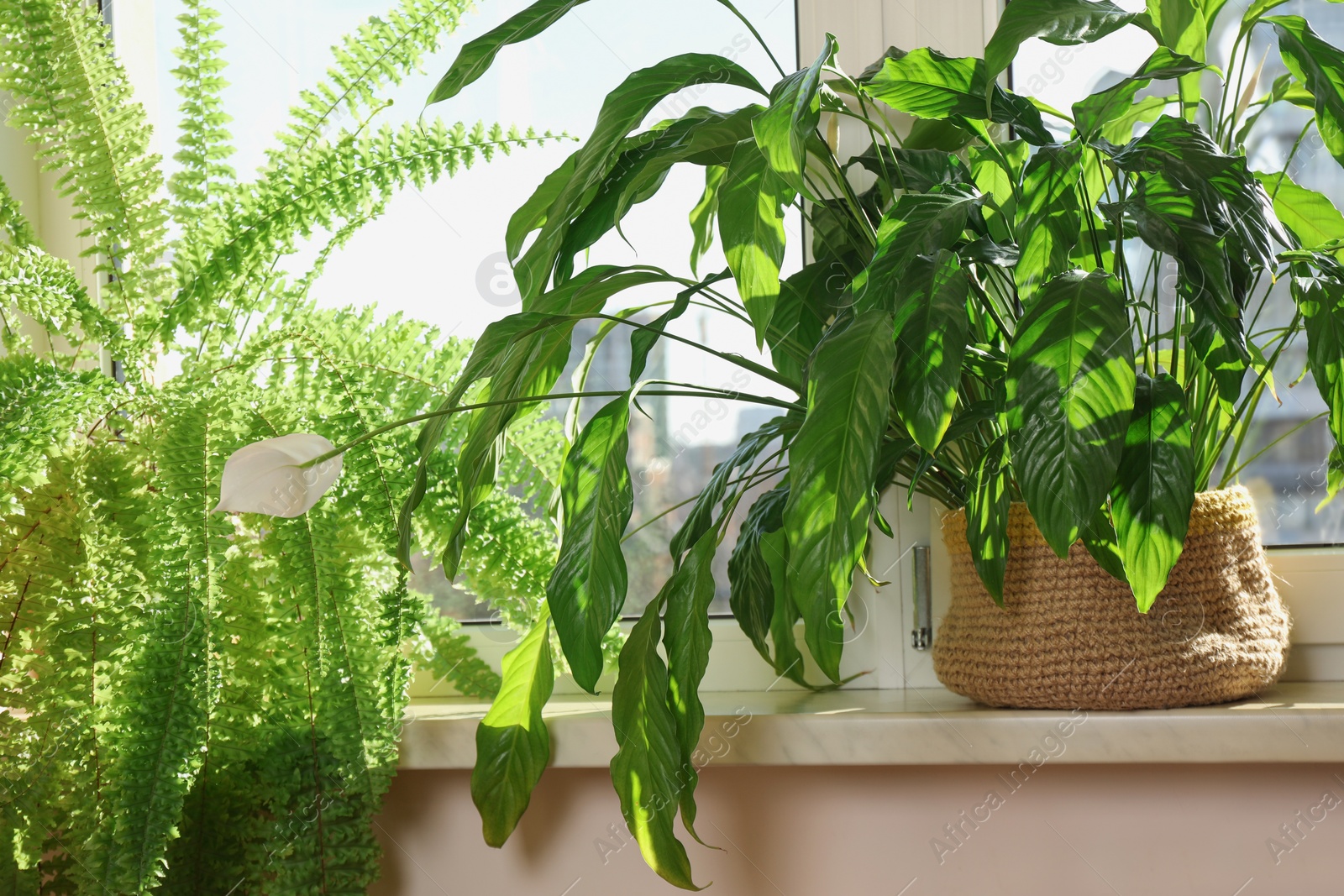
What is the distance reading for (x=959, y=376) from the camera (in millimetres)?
707

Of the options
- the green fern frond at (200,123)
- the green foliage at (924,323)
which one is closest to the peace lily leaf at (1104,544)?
the green foliage at (924,323)

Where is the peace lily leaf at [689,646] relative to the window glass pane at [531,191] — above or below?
below

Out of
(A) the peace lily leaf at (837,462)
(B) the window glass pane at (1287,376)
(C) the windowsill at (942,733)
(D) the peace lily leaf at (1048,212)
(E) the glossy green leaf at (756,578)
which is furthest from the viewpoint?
(B) the window glass pane at (1287,376)

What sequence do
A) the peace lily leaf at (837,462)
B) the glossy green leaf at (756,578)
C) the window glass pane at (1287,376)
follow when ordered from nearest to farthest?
the peace lily leaf at (837,462)
the glossy green leaf at (756,578)
the window glass pane at (1287,376)

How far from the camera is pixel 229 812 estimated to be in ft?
2.87

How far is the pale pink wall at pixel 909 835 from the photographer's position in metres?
0.85

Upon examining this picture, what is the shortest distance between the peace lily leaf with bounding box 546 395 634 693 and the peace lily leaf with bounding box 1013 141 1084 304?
349 millimetres

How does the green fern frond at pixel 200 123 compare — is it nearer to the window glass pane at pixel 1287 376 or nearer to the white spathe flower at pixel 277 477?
the white spathe flower at pixel 277 477

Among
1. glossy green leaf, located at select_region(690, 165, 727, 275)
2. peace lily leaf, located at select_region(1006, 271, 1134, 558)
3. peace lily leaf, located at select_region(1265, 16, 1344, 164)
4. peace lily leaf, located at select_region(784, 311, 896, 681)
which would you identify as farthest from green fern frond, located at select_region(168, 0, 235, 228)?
peace lily leaf, located at select_region(1265, 16, 1344, 164)

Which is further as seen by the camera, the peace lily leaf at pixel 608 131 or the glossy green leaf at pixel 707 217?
the glossy green leaf at pixel 707 217

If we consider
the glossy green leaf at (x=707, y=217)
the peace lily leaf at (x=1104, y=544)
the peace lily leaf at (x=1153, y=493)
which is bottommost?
the peace lily leaf at (x=1104, y=544)

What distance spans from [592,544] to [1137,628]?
18.6 inches

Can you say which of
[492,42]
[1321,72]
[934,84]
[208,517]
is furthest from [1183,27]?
[208,517]

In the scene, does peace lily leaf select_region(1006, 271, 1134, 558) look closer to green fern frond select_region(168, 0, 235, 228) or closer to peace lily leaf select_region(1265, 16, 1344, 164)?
peace lily leaf select_region(1265, 16, 1344, 164)
